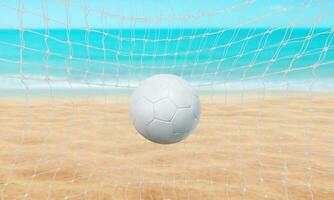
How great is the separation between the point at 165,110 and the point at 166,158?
1.08 meters

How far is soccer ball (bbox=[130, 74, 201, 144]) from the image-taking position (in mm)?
3947

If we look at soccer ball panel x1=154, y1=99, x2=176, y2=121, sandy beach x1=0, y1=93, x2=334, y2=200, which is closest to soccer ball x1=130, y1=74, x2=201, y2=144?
soccer ball panel x1=154, y1=99, x2=176, y2=121

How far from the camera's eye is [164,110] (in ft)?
12.9

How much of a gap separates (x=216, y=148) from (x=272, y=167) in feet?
2.95

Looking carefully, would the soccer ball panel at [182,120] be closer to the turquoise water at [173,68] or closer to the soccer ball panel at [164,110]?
the soccer ball panel at [164,110]

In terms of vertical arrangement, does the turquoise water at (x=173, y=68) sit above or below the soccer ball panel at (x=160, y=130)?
above

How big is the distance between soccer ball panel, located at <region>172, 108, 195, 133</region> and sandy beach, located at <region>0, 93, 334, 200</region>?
521mm

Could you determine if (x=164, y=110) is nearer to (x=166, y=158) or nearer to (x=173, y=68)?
(x=166, y=158)

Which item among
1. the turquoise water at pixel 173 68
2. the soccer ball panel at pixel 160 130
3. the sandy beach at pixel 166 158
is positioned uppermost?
the turquoise water at pixel 173 68

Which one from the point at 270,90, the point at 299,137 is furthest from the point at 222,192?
the point at 270,90

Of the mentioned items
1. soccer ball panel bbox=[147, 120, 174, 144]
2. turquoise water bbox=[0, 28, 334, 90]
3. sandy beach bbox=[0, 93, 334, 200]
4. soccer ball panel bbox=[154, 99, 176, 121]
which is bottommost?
sandy beach bbox=[0, 93, 334, 200]

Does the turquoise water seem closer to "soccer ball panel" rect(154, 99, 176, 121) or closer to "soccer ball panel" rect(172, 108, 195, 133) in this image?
"soccer ball panel" rect(154, 99, 176, 121)

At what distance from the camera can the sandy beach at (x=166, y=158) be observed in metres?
3.94

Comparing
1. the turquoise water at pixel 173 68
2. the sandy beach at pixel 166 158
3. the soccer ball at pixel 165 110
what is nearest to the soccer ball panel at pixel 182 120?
the soccer ball at pixel 165 110
